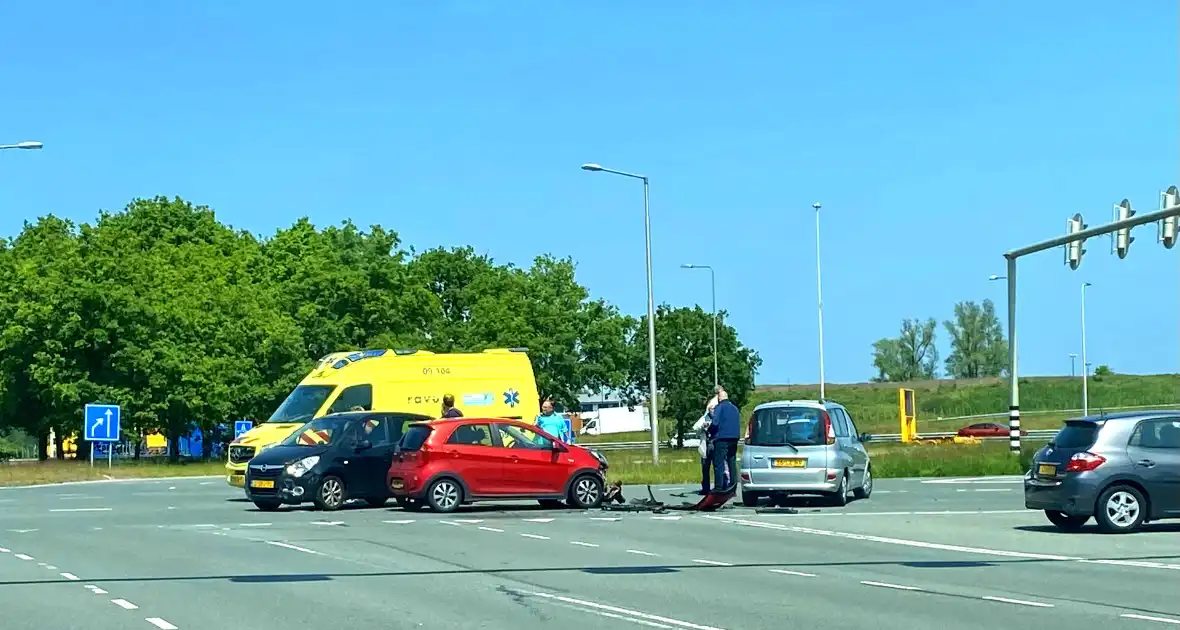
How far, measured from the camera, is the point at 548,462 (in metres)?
25.6

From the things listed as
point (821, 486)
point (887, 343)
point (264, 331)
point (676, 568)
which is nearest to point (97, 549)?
point (676, 568)

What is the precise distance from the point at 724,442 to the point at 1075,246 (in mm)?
13841

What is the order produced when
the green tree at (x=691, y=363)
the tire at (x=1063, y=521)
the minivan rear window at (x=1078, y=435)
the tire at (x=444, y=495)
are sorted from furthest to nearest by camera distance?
the green tree at (x=691, y=363)
the tire at (x=444, y=495)
the tire at (x=1063, y=521)
the minivan rear window at (x=1078, y=435)

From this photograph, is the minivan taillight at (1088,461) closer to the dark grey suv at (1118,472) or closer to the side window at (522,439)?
the dark grey suv at (1118,472)

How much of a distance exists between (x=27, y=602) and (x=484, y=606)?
373 cm

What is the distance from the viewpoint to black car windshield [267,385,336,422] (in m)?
31.2

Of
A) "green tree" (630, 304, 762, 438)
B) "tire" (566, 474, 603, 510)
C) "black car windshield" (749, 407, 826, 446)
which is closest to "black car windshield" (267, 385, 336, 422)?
"tire" (566, 474, 603, 510)

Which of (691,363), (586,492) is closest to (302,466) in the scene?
→ (586,492)

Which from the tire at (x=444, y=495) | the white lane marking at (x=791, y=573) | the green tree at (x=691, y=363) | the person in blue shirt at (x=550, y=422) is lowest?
the white lane marking at (x=791, y=573)

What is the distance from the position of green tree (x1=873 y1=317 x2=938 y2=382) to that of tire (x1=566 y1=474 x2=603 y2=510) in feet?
429

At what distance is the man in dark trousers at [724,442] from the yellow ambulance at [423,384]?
22.6 ft

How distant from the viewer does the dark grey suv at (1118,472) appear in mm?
19766

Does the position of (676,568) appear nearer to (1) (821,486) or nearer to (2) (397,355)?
(1) (821,486)

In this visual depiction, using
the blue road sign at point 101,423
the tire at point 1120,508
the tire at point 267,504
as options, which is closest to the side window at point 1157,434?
the tire at point 1120,508
